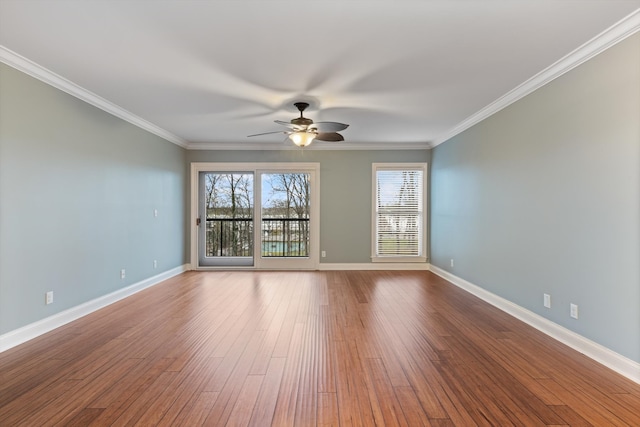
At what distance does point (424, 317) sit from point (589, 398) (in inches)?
63.7

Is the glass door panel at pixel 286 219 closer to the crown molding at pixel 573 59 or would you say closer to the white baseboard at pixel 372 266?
the white baseboard at pixel 372 266

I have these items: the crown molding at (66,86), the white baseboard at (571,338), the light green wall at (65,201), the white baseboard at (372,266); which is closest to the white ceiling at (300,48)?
the crown molding at (66,86)

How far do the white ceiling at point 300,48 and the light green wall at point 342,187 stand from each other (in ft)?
7.23

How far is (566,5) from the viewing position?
2.05 meters

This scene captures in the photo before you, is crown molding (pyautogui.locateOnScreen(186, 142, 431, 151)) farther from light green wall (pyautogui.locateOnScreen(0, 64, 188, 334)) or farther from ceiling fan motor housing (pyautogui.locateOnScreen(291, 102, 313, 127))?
ceiling fan motor housing (pyautogui.locateOnScreen(291, 102, 313, 127))

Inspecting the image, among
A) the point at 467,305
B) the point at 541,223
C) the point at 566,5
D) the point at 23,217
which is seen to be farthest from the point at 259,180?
the point at 566,5

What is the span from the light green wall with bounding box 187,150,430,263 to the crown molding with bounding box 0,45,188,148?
1.83 meters

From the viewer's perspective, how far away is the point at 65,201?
332 centimetres

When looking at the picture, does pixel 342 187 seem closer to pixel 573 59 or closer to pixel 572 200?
pixel 572 200

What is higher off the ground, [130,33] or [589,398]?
[130,33]

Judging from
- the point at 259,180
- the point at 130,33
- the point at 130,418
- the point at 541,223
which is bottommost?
the point at 130,418

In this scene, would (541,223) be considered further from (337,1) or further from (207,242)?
(207,242)

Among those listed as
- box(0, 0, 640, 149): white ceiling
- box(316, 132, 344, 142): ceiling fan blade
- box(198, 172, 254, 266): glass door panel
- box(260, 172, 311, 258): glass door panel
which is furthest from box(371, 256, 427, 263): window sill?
box(0, 0, 640, 149): white ceiling

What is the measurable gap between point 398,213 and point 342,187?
126cm
